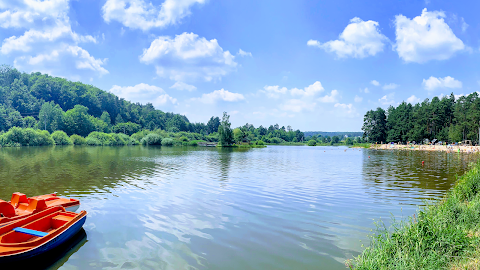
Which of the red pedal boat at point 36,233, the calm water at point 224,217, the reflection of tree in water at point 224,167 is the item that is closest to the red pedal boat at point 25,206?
the red pedal boat at point 36,233

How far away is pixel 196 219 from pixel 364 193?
11.2 meters

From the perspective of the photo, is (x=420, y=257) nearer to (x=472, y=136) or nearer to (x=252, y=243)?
(x=252, y=243)

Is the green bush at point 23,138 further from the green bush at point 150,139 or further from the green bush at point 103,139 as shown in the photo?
the green bush at point 150,139

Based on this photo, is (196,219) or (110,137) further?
(110,137)

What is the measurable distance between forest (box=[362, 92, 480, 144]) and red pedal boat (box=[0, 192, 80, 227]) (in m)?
97.9

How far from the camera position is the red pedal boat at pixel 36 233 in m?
7.18

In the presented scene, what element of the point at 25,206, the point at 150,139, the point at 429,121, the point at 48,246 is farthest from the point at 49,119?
the point at 429,121

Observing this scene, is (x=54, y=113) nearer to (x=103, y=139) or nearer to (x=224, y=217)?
(x=103, y=139)

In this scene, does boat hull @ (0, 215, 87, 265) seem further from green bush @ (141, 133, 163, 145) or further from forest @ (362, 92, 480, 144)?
green bush @ (141, 133, 163, 145)

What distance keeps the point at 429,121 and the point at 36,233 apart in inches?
4661

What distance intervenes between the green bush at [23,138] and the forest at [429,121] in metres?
124

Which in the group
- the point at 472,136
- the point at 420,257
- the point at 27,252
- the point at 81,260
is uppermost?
the point at 472,136

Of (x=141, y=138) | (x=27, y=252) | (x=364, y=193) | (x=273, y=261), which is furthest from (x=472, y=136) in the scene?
(x=141, y=138)

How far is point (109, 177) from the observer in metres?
22.5
